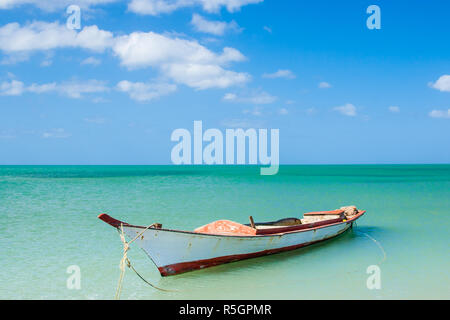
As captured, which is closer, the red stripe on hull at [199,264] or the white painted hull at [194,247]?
the white painted hull at [194,247]

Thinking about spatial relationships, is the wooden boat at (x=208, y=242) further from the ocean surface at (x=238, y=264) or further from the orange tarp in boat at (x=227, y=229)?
the ocean surface at (x=238, y=264)

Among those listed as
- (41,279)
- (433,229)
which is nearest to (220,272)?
(41,279)

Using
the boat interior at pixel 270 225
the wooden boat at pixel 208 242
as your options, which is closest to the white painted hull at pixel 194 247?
the wooden boat at pixel 208 242

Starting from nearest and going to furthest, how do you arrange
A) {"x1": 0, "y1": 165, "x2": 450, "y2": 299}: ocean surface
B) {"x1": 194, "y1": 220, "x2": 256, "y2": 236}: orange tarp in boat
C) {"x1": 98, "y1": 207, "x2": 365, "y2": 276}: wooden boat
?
1. {"x1": 0, "y1": 165, "x2": 450, "y2": 299}: ocean surface
2. {"x1": 98, "y1": 207, "x2": 365, "y2": 276}: wooden boat
3. {"x1": 194, "y1": 220, "x2": 256, "y2": 236}: orange tarp in boat

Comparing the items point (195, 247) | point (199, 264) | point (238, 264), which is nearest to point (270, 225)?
point (238, 264)

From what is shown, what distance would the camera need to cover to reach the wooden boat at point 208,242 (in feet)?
24.7

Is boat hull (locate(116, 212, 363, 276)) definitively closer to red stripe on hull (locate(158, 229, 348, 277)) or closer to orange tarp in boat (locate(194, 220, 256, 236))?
red stripe on hull (locate(158, 229, 348, 277))

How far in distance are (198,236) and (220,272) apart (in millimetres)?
1067

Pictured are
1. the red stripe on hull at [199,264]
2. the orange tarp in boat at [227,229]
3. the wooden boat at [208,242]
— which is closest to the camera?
the wooden boat at [208,242]

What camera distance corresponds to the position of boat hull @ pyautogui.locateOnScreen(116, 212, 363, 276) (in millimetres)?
7559

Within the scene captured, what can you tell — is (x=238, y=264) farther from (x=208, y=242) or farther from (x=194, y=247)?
(x=194, y=247)

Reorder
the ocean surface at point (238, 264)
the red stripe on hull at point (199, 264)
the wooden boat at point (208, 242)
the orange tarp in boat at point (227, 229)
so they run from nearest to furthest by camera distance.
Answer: the ocean surface at point (238, 264), the wooden boat at point (208, 242), the red stripe on hull at point (199, 264), the orange tarp in boat at point (227, 229)

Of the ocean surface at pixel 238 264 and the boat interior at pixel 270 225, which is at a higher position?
the boat interior at pixel 270 225

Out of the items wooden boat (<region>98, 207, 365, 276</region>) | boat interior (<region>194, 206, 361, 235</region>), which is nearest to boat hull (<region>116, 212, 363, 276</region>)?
wooden boat (<region>98, 207, 365, 276</region>)
